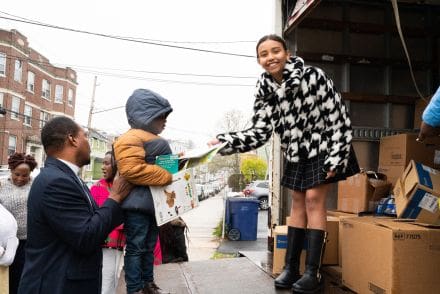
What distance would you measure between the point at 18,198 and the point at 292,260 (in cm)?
300

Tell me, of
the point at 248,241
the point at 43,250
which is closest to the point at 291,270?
the point at 43,250

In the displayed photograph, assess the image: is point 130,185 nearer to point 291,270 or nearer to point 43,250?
point 43,250

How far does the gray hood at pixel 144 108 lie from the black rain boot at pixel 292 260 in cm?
124

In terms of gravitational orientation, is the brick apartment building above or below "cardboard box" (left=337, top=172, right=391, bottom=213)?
above

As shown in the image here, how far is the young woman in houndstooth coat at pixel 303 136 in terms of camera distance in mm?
2535

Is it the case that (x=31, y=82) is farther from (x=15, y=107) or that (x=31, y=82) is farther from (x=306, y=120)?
(x=306, y=120)

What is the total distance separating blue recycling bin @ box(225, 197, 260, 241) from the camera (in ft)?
37.1

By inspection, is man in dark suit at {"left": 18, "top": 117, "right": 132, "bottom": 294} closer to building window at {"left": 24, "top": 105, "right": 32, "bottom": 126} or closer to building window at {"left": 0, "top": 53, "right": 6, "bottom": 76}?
building window at {"left": 0, "top": 53, "right": 6, "bottom": 76}

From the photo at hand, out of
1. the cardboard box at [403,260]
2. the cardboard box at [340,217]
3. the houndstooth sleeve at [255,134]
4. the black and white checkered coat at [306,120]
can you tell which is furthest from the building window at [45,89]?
the cardboard box at [403,260]

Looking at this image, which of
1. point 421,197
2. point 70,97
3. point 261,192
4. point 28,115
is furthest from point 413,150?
point 70,97

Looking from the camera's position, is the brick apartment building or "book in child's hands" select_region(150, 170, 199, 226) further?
the brick apartment building

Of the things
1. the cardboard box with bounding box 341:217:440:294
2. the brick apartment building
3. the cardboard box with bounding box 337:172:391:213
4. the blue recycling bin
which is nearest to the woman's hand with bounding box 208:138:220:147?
the cardboard box with bounding box 341:217:440:294

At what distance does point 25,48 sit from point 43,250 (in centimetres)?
3404

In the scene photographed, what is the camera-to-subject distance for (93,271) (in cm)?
194
